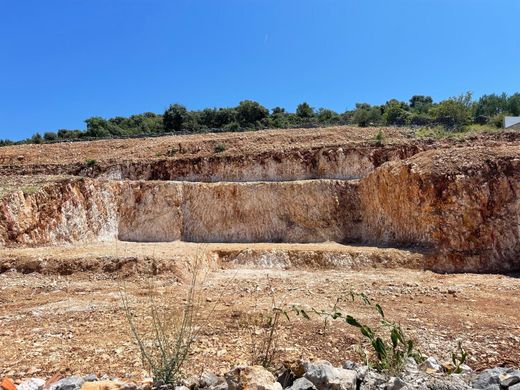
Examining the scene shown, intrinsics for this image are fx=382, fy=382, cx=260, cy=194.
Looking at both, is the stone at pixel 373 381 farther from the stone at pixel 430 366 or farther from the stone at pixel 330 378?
the stone at pixel 430 366

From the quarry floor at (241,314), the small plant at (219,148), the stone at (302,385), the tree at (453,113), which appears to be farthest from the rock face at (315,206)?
the tree at (453,113)

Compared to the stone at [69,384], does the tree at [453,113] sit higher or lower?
higher

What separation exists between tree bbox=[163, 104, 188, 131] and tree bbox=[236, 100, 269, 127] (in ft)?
23.7

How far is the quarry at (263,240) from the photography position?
7125 mm

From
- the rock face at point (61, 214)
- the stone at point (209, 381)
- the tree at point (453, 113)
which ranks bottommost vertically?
the stone at point (209, 381)

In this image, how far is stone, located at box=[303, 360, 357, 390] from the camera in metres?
4.19

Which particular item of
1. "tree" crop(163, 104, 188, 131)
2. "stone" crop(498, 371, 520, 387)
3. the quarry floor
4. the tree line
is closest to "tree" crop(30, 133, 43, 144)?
the tree line

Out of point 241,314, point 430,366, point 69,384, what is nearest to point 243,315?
point 241,314

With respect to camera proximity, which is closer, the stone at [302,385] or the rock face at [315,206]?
the stone at [302,385]

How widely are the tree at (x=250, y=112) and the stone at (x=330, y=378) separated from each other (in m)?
45.1

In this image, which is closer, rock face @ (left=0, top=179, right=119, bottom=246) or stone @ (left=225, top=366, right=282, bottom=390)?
stone @ (left=225, top=366, right=282, bottom=390)

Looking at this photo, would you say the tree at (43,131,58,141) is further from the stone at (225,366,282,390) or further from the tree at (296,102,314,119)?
the stone at (225,366,282,390)

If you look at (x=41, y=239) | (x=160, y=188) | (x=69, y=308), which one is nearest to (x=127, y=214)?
(x=160, y=188)

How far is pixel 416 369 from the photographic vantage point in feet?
16.2
